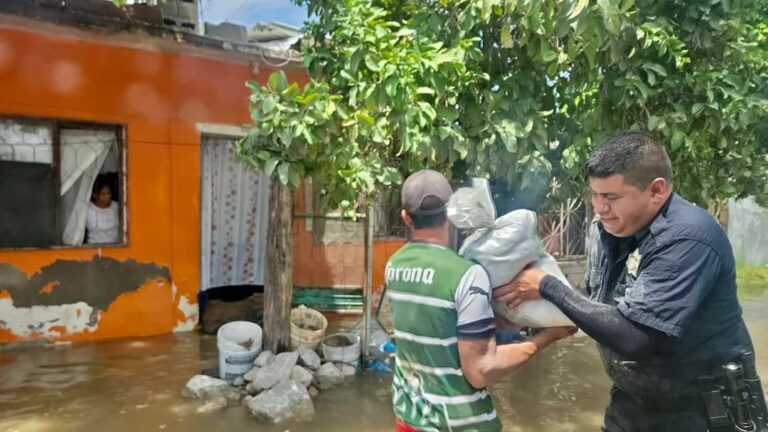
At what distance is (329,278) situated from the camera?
8.30 m

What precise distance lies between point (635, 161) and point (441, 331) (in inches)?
30.3

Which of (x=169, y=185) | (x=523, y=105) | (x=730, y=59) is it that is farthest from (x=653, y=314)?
(x=169, y=185)

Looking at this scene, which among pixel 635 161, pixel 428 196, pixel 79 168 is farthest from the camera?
pixel 79 168

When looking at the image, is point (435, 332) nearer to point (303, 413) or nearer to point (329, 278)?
point (303, 413)

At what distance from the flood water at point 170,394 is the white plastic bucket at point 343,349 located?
25 cm

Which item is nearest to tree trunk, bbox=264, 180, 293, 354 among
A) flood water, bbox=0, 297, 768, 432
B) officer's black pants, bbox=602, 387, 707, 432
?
flood water, bbox=0, 297, 768, 432

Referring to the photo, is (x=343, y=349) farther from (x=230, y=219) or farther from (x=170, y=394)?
(x=230, y=219)

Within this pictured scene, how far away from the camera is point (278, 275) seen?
570 centimetres

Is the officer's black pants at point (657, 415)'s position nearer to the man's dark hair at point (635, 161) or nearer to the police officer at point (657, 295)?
the police officer at point (657, 295)

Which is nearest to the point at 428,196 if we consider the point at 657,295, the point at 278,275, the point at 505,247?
the point at 505,247

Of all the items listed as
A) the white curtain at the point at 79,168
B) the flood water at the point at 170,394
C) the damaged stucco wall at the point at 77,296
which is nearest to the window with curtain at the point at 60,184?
the white curtain at the point at 79,168

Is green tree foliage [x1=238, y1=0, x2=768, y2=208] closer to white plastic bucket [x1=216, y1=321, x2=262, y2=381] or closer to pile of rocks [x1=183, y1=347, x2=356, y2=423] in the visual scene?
pile of rocks [x1=183, y1=347, x2=356, y2=423]

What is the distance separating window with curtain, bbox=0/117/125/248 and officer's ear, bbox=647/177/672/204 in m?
6.33

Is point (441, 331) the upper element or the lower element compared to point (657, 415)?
upper
